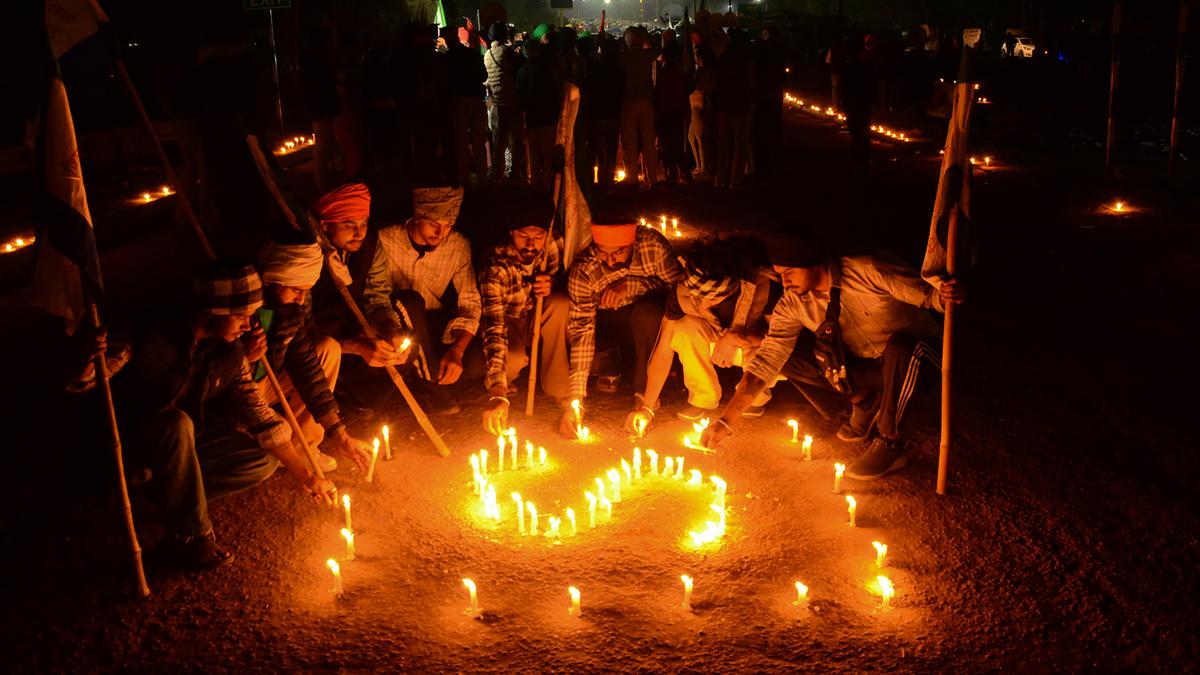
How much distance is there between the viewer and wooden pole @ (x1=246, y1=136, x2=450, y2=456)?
5113 millimetres

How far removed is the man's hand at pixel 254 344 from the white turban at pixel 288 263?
50cm

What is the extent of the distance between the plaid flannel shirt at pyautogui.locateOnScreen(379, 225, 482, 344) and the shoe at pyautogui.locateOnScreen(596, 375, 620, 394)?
102 cm

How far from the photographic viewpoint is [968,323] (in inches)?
309

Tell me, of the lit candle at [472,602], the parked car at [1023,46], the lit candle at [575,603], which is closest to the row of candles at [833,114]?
the parked car at [1023,46]

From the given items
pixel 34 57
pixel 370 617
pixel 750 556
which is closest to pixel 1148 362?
pixel 750 556

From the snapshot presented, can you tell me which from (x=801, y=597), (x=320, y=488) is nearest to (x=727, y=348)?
(x=801, y=597)

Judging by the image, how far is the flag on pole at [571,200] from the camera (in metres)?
6.26

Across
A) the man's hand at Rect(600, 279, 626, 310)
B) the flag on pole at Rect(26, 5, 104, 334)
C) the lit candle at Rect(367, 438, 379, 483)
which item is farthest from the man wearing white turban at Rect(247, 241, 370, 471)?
the man's hand at Rect(600, 279, 626, 310)

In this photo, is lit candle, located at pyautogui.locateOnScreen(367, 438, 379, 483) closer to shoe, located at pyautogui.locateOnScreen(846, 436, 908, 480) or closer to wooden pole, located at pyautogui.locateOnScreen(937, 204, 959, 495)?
shoe, located at pyautogui.locateOnScreen(846, 436, 908, 480)

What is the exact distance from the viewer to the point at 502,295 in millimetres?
6371

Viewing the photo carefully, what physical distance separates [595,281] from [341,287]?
167 centimetres

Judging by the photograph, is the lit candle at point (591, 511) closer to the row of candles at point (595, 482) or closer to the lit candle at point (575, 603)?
the row of candles at point (595, 482)

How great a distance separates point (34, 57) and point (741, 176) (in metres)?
11.1

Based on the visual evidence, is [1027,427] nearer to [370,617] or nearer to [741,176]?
[370,617]
